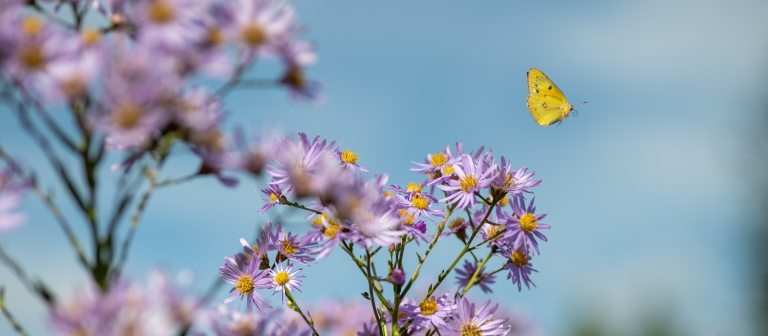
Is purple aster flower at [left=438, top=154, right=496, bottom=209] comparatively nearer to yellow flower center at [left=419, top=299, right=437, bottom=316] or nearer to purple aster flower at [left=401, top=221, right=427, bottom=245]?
purple aster flower at [left=401, top=221, right=427, bottom=245]

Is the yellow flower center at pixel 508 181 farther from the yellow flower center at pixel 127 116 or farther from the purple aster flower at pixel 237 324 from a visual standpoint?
the yellow flower center at pixel 127 116

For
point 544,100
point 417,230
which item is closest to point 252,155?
point 417,230

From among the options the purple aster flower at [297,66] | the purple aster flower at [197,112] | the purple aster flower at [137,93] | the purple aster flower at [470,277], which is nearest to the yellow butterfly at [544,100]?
the purple aster flower at [470,277]

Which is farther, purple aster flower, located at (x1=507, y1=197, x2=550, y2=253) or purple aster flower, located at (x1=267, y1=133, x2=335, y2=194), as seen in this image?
purple aster flower, located at (x1=507, y1=197, x2=550, y2=253)

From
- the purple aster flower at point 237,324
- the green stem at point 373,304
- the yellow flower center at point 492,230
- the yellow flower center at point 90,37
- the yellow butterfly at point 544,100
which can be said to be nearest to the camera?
the yellow flower center at point 90,37

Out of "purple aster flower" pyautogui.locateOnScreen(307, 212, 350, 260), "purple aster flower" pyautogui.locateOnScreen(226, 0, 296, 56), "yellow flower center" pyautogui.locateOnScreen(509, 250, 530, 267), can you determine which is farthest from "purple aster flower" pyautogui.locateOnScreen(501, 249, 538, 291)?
"purple aster flower" pyautogui.locateOnScreen(226, 0, 296, 56)

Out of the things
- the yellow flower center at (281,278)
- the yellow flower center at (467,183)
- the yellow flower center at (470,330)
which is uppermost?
the yellow flower center at (467,183)

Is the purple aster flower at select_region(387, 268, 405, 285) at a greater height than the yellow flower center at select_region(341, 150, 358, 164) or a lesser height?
lesser
